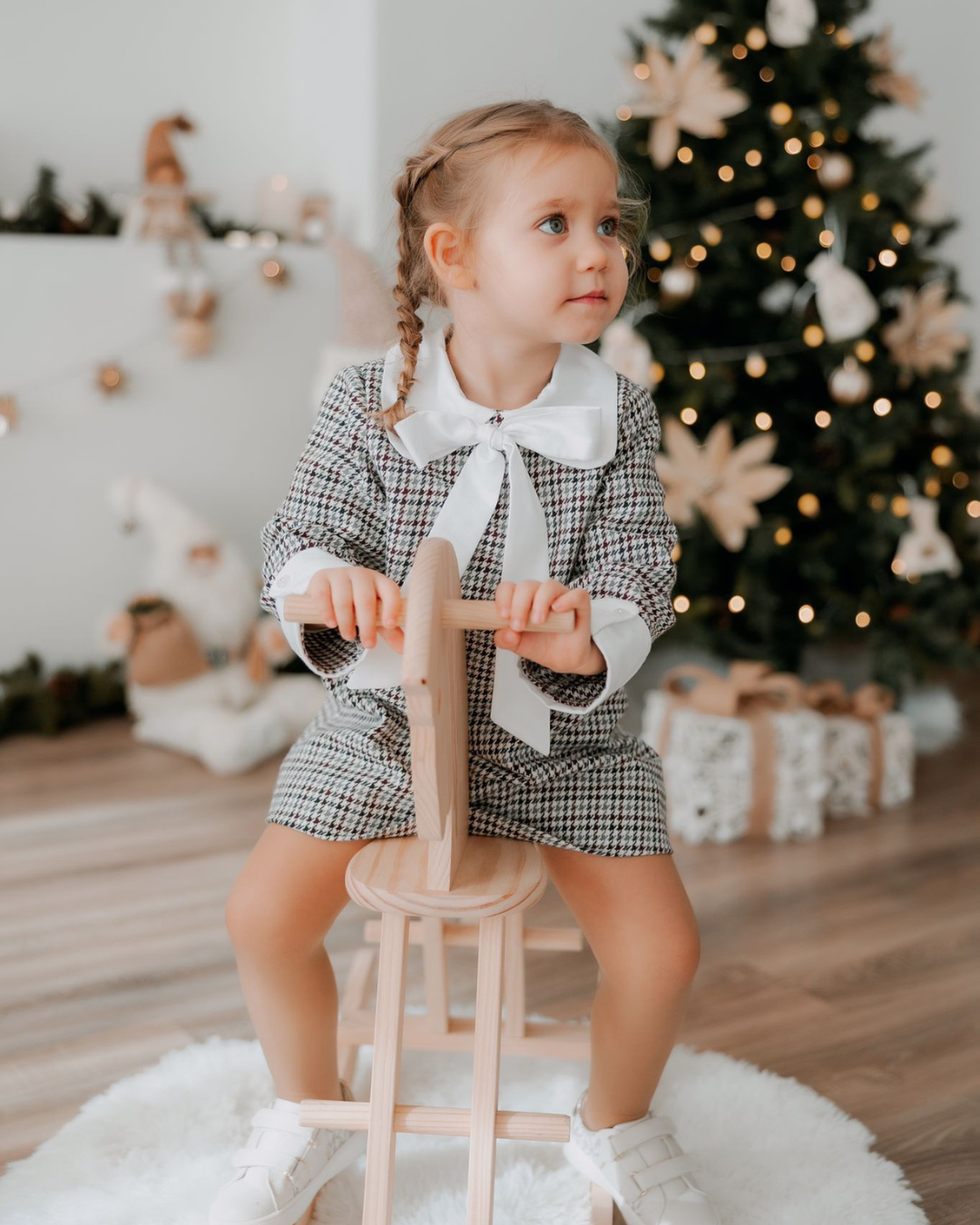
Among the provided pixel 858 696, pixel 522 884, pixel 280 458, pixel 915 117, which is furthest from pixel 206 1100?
pixel 915 117

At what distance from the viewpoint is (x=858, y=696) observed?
91.5 inches

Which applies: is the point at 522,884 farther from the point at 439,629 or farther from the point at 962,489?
the point at 962,489

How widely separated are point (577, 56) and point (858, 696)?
5.95 feet

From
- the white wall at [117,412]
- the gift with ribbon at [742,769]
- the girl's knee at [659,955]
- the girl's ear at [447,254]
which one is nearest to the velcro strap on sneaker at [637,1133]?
the girl's knee at [659,955]

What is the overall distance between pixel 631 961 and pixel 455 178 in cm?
71

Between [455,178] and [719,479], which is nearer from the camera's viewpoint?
[455,178]

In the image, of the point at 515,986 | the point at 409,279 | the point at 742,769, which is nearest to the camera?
the point at 409,279

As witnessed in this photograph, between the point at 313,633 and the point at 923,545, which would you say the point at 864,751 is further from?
the point at 313,633

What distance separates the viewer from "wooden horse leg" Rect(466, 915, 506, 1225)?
0.99 meters

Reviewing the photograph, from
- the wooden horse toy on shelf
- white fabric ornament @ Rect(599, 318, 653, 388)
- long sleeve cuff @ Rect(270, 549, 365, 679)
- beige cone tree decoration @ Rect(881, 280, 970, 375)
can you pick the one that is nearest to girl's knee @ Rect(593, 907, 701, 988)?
the wooden horse toy on shelf

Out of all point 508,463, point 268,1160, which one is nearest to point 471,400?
point 508,463

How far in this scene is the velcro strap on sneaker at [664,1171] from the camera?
110 cm

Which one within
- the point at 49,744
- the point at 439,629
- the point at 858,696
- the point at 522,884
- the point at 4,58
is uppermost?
the point at 4,58

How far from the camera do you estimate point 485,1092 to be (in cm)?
100
